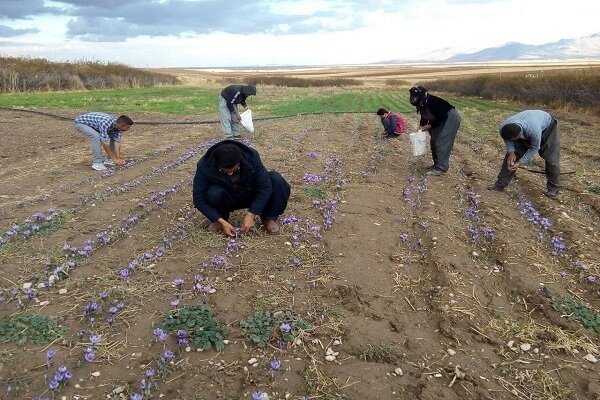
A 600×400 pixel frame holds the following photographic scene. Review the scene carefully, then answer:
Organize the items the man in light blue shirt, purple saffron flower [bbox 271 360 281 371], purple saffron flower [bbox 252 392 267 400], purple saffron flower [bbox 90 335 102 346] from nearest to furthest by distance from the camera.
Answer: purple saffron flower [bbox 252 392 267 400], purple saffron flower [bbox 271 360 281 371], purple saffron flower [bbox 90 335 102 346], the man in light blue shirt

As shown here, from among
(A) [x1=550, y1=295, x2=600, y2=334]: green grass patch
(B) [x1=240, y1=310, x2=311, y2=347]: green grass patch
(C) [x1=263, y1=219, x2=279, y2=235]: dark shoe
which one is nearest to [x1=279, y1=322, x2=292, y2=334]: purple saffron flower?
(B) [x1=240, y1=310, x2=311, y2=347]: green grass patch

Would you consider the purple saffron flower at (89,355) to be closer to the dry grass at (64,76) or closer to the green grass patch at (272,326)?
the green grass patch at (272,326)

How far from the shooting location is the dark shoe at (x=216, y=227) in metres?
5.79

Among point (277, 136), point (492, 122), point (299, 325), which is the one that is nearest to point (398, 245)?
point (299, 325)

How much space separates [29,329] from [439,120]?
24.3ft

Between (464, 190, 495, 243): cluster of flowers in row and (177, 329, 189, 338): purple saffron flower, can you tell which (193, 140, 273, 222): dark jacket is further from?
(464, 190, 495, 243): cluster of flowers in row

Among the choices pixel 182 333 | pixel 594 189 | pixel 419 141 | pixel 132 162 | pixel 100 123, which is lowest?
pixel 594 189

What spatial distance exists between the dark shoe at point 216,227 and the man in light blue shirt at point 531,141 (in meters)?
4.41

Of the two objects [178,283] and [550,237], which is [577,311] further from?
[178,283]

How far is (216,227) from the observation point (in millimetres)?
5902

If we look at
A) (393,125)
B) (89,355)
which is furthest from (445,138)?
(89,355)

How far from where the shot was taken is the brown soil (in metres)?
3.41

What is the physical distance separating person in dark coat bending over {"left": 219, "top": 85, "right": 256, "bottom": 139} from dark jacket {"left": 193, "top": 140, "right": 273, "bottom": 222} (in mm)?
6401

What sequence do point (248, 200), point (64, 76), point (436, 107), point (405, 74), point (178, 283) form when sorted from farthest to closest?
point (405, 74), point (64, 76), point (436, 107), point (248, 200), point (178, 283)
